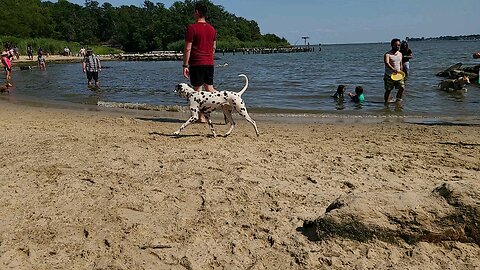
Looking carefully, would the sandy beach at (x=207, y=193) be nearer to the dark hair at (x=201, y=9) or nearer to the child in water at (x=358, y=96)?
the dark hair at (x=201, y=9)

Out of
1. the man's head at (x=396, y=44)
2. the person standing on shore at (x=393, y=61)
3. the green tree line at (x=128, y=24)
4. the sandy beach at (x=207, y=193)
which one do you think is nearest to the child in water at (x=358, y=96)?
the person standing on shore at (x=393, y=61)

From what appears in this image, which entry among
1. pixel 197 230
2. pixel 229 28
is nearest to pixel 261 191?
pixel 197 230

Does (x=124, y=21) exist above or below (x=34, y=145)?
above

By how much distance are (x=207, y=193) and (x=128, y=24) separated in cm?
13134

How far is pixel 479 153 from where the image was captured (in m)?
6.28

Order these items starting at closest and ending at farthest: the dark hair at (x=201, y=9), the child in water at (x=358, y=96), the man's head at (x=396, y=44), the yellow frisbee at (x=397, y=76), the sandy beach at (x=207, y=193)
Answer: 1. the sandy beach at (x=207, y=193)
2. the dark hair at (x=201, y=9)
3. the man's head at (x=396, y=44)
4. the yellow frisbee at (x=397, y=76)
5. the child in water at (x=358, y=96)

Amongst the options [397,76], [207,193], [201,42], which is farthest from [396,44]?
[207,193]

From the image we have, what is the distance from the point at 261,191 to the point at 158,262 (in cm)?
157

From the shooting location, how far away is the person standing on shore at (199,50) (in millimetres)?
8000

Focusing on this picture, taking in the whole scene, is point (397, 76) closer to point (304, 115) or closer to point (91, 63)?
point (304, 115)

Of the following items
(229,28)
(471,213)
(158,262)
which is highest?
(229,28)

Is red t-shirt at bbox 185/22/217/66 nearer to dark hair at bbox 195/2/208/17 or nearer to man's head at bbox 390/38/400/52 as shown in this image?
dark hair at bbox 195/2/208/17

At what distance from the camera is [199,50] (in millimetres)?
8156

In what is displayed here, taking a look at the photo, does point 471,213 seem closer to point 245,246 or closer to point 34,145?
point 245,246
